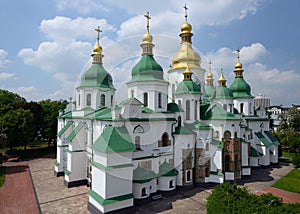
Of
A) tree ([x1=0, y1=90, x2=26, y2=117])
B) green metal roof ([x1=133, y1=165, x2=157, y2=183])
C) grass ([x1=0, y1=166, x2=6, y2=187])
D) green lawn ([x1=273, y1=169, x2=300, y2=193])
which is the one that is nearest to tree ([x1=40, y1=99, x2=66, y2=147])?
tree ([x1=0, y1=90, x2=26, y2=117])

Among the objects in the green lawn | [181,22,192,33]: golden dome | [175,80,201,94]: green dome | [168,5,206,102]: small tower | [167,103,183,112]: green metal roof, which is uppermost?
[181,22,192,33]: golden dome

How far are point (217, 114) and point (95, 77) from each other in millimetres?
13670

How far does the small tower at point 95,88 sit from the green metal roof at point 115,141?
7.45 m

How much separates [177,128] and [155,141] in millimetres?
2857

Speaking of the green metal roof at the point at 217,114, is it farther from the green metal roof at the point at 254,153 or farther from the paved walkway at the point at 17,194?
the paved walkway at the point at 17,194

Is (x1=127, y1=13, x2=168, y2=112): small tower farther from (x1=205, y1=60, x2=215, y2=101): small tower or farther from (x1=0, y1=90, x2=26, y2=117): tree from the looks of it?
(x1=0, y1=90, x2=26, y2=117): tree

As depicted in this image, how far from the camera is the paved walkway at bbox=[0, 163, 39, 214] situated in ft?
46.7

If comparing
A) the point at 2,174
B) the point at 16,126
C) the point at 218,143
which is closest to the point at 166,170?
the point at 218,143

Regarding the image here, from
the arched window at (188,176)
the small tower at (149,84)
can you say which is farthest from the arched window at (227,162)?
the small tower at (149,84)

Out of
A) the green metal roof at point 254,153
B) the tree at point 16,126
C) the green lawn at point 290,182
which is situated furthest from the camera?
the tree at point 16,126

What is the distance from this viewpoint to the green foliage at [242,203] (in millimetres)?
9305

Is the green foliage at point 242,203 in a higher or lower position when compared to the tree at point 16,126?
lower

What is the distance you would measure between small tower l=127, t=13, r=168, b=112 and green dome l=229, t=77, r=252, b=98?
13863mm

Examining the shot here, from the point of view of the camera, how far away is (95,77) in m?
21.0
